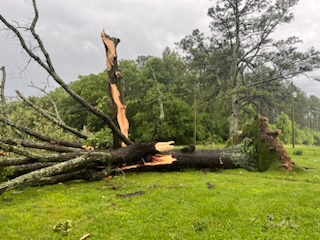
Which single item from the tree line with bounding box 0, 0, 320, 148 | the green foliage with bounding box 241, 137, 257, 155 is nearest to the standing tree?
the tree line with bounding box 0, 0, 320, 148

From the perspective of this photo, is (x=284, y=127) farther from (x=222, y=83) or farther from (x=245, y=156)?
(x=245, y=156)

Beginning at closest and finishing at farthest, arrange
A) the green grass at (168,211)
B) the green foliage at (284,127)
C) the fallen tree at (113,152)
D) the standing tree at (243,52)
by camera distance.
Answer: the green grass at (168,211) < the fallen tree at (113,152) < the standing tree at (243,52) < the green foliage at (284,127)

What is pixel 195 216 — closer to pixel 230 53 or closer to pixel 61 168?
pixel 61 168

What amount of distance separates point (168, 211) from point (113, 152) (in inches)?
124

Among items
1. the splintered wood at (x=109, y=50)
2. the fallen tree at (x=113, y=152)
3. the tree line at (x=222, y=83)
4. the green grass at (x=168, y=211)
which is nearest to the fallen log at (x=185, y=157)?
the fallen tree at (x=113, y=152)

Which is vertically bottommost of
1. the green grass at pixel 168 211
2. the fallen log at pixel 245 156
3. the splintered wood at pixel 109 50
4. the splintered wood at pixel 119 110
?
the green grass at pixel 168 211

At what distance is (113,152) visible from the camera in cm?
736

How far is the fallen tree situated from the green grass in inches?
23.7

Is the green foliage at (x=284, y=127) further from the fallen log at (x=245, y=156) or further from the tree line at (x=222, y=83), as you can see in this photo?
the fallen log at (x=245, y=156)

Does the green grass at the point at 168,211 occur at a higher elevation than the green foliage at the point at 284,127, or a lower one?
lower

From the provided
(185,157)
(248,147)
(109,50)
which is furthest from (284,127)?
(109,50)

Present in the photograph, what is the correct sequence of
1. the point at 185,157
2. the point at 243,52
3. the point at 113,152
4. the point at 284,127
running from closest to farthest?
the point at 113,152 < the point at 185,157 < the point at 243,52 < the point at 284,127

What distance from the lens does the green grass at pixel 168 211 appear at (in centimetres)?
380

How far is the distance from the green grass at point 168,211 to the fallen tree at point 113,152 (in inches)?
23.7
